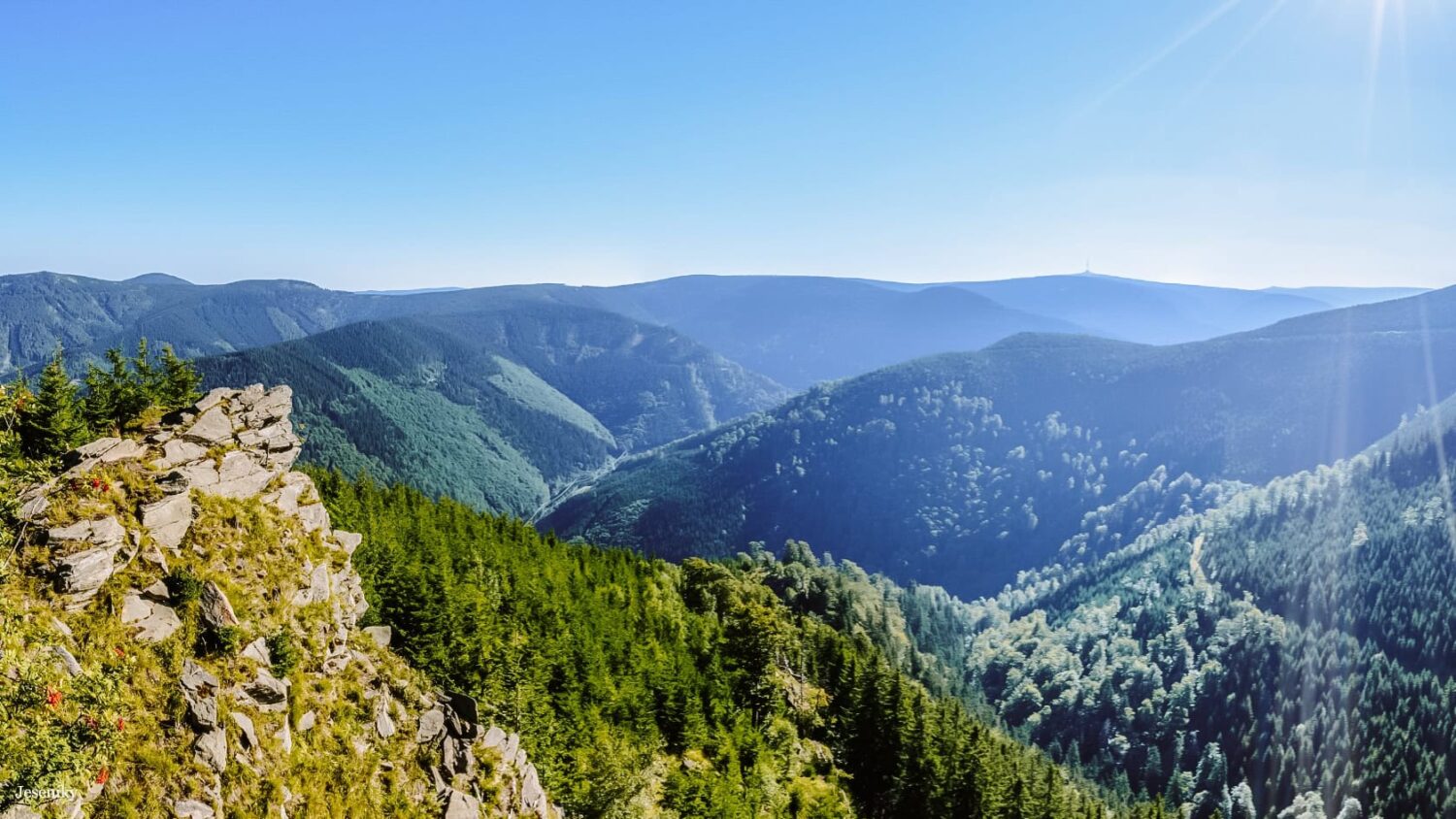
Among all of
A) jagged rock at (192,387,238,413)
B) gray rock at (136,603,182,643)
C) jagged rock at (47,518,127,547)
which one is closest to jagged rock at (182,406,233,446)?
jagged rock at (192,387,238,413)

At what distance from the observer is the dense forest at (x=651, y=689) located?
5033 cm

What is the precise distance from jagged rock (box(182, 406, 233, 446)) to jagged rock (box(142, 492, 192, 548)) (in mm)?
6126

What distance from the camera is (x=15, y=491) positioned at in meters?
29.5

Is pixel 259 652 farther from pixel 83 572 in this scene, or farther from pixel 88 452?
pixel 88 452

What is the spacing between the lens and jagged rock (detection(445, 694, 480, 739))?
41812 mm

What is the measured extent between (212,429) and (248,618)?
1294 cm

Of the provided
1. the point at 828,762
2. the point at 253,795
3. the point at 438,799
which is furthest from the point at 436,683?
the point at 828,762

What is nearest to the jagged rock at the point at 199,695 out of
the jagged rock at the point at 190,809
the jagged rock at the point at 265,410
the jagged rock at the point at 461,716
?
the jagged rock at the point at 190,809

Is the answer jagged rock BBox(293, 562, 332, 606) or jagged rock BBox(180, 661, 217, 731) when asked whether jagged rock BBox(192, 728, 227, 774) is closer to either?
jagged rock BBox(180, 661, 217, 731)

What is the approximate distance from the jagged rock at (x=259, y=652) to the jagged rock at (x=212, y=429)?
511 inches

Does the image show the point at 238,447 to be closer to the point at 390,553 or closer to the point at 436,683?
the point at 390,553

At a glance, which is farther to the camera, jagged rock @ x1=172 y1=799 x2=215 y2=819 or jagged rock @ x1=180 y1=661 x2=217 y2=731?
jagged rock @ x1=180 y1=661 x2=217 y2=731

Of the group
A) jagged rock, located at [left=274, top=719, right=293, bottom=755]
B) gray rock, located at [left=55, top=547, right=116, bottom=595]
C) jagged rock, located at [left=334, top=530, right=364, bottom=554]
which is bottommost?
jagged rock, located at [left=274, top=719, right=293, bottom=755]

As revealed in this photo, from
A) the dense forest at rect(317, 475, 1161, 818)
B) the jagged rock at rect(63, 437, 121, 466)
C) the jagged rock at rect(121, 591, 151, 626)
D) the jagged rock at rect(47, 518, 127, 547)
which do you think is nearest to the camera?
the jagged rock at rect(47, 518, 127, 547)
